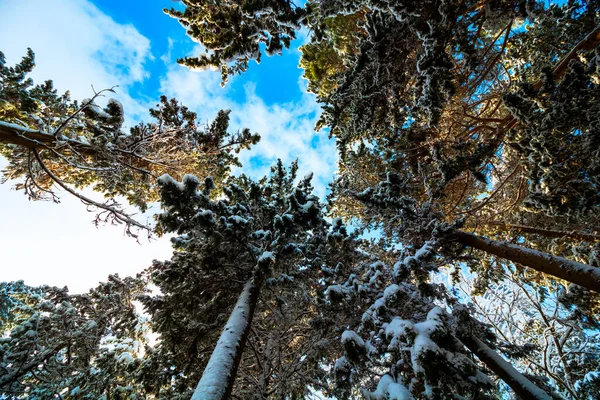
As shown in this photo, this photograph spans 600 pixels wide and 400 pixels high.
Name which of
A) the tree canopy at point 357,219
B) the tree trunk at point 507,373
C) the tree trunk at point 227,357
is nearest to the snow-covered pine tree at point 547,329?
the tree canopy at point 357,219

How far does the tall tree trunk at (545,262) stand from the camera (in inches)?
152

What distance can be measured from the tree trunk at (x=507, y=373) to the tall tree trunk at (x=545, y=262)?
6.08 ft

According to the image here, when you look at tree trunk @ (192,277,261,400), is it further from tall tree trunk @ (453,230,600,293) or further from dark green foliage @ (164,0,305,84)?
dark green foliage @ (164,0,305,84)

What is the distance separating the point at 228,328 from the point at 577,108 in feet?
23.7

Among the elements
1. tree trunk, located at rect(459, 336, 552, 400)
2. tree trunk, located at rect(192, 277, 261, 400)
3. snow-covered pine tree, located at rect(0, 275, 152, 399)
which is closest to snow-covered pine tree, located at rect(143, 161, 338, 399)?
tree trunk, located at rect(192, 277, 261, 400)

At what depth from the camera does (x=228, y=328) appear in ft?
14.0

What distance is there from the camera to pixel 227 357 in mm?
3738

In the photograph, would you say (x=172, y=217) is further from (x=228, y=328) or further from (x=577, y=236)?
(x=577, y=236)

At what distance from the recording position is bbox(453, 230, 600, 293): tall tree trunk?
12.7 ft

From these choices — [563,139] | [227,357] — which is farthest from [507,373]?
[227,357]

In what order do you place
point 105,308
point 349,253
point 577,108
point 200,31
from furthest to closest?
point 105,308 → point 200,31 → point 349,253 → point 577,108

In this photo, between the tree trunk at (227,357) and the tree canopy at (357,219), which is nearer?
the tree trunk at (227,357)

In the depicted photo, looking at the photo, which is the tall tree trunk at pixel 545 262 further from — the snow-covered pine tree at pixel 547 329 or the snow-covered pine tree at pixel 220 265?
the snow-covered pine tree at pixel 220 265

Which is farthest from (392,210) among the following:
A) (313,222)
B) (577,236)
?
(577,236)
